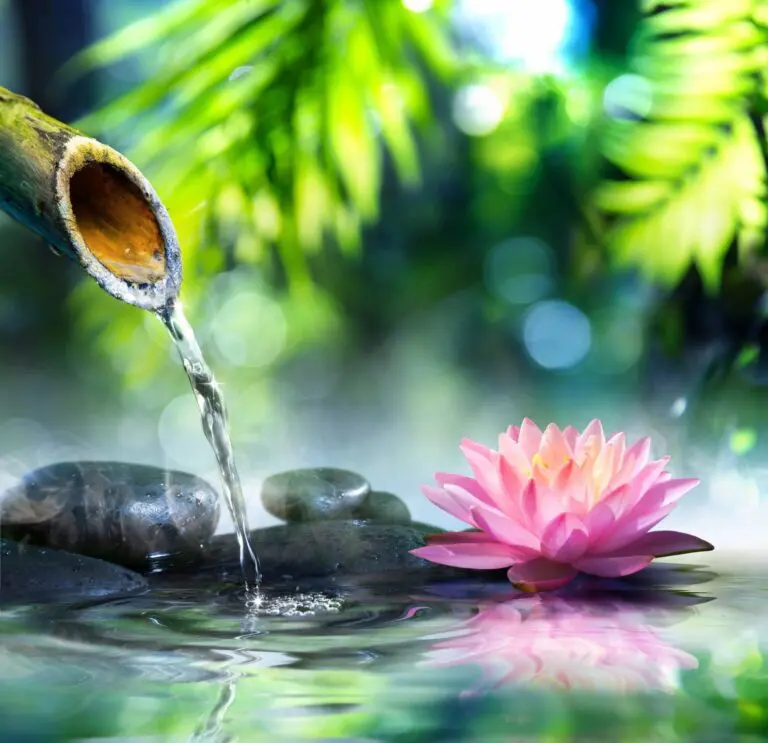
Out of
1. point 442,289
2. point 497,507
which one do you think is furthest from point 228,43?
point 442,289

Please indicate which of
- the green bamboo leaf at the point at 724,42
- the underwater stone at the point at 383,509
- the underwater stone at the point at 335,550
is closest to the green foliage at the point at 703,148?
the green bamboo leaf at the point at 724,42

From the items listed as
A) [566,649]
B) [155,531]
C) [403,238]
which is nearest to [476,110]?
[403,238]

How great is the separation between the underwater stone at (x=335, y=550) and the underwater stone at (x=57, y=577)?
0.13 m

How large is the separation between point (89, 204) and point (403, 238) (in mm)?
2223

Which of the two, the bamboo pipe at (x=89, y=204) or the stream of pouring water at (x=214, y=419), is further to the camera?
the stream of pouring water at (x=214, y=419)

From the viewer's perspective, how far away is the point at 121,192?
3.39ft

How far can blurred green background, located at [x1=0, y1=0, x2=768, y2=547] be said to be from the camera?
1.59 metres

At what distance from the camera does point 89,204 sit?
104 centimetres

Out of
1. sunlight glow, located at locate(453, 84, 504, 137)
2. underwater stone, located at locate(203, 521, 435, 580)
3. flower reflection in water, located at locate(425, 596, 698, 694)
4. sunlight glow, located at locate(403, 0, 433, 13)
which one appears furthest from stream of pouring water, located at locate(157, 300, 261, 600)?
sunlight glow, located at locate(453, 84, 504, 137)

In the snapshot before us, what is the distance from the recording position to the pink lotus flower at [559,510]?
0.98 metres

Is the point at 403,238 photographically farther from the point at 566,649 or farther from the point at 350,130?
the point at 566,649

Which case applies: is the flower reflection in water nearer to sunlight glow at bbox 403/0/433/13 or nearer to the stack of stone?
the stack of stone

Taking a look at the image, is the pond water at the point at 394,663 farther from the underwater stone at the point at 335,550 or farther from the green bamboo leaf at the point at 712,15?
the green bamboo leaf at the point at 712,15

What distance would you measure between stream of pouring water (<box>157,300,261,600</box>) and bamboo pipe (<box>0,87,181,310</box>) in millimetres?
52
